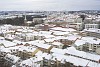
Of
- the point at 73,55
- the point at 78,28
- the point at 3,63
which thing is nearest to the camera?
the point at 3,63

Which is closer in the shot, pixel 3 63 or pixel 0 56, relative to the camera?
pixel 3 63

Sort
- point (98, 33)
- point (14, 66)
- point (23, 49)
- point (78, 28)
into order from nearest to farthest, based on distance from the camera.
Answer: point (14, 66) < point (23, 49) < point (98, 33) < point (78, 28)

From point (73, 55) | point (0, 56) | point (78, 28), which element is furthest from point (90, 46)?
point (78, 28)

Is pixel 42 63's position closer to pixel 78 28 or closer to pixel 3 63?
pixel 3 63

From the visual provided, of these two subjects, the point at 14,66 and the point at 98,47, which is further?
the point at 98,47

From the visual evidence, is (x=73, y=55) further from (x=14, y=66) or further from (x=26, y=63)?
(x=14, y=66)

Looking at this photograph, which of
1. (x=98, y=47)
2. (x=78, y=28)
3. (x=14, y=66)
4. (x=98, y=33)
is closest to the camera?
(x=14, y=66)

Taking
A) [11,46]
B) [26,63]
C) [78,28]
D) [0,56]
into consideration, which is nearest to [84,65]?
[26,63]

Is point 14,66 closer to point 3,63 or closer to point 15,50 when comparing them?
point 3,63

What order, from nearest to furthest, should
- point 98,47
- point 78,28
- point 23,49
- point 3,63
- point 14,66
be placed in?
point 14,66 → point 3,63 → point 23,49 → point 98,47 → point 78,28
